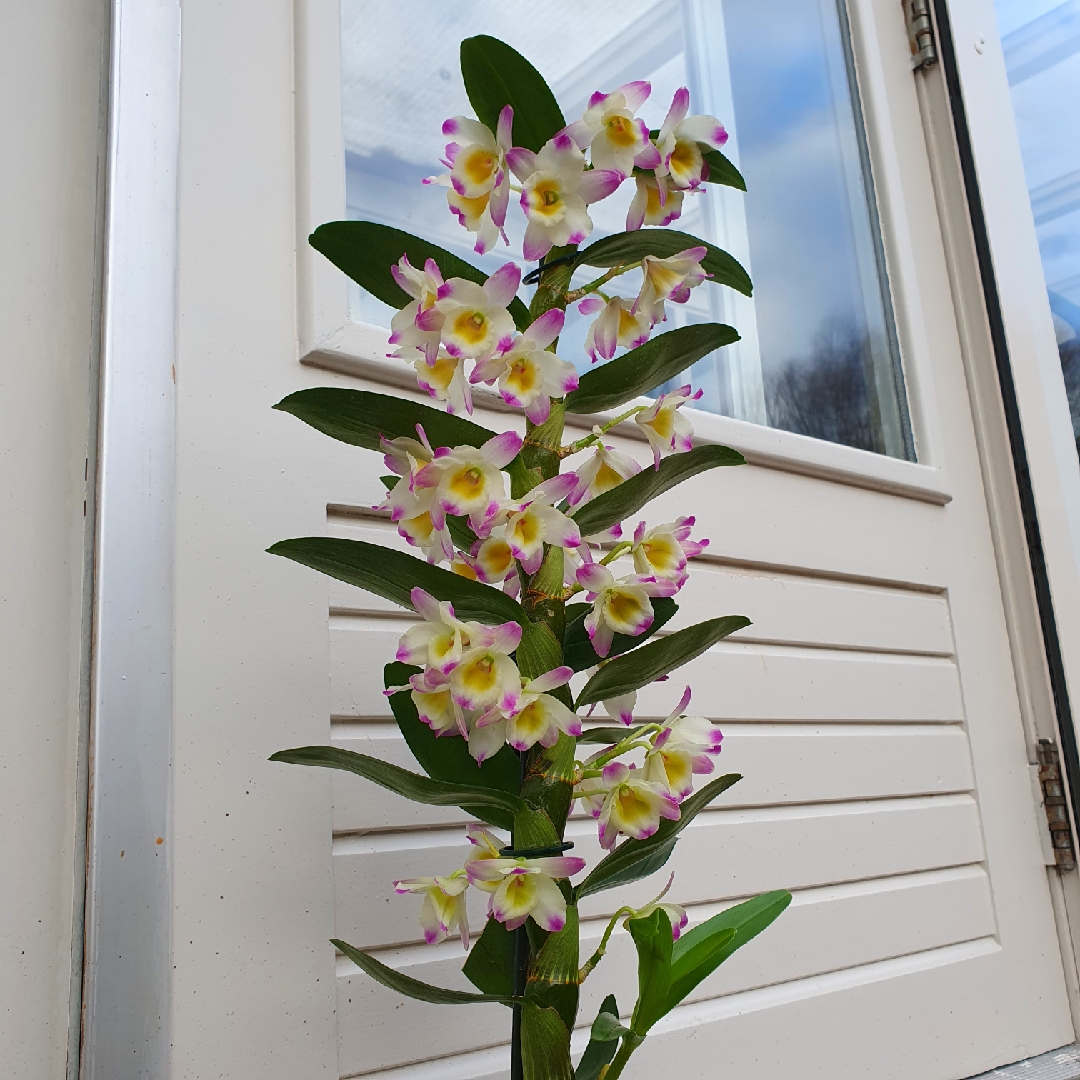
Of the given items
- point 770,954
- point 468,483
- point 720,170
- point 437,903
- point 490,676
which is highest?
point 720,170

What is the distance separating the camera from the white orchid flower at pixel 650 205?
64 centimetres

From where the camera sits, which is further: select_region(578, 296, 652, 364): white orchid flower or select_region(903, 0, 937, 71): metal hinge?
select_region(903, 0, 937, 71): metal hinge

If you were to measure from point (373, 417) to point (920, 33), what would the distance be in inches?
51.8

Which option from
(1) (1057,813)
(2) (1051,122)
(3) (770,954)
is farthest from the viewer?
(2) (1051,122)

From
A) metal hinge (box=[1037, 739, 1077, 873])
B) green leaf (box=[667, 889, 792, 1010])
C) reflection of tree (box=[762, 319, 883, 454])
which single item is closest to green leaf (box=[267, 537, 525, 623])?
green leaf (box=[667, 889, 792, 1010])

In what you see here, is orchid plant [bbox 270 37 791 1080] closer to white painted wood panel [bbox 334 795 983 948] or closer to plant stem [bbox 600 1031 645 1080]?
plant stem [bbox 600 1031 645 1080]

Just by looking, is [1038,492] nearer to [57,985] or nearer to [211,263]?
[211,263]

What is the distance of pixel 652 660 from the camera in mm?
590

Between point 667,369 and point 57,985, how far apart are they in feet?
→ 1.78

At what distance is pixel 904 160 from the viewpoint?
1.50 metres

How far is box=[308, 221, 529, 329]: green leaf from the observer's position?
621 mm

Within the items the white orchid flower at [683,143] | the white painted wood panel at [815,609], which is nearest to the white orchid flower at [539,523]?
the white orchid flower at [683,143]

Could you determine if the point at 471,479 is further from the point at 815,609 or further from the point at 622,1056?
the point at 815,609

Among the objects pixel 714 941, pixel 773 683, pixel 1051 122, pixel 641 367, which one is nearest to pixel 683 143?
pixel 641 367
